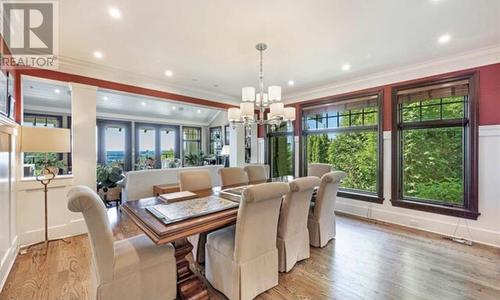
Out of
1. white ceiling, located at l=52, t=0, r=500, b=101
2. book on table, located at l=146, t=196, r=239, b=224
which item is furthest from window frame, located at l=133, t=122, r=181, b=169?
book on table, located at l=146, t=196, r=239, b=224

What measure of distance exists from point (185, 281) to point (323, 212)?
1938 mm

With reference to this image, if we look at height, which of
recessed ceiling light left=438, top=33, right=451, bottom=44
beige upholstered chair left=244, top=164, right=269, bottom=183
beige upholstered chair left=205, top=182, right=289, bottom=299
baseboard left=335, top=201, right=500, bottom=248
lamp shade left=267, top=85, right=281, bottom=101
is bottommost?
baseboard left=335, top=201, right=500, bottom=248

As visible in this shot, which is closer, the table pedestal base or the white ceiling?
the table pedestal base

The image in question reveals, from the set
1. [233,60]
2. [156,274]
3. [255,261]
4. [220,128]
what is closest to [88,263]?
[156,274]

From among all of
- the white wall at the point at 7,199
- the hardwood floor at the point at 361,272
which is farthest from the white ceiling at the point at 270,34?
the hardwood floor at the point at 361,272

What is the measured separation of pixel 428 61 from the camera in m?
3.52

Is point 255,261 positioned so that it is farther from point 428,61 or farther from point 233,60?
point 428,61

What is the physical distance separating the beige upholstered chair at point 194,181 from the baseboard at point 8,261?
1846mm

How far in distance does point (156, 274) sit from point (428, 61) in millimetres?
4708

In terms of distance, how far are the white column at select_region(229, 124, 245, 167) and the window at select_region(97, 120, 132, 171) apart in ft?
15.5

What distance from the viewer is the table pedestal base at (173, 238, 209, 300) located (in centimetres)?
192

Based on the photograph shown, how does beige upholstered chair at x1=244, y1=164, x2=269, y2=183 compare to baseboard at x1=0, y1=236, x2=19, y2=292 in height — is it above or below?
above

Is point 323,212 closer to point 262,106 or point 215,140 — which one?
point 262,106

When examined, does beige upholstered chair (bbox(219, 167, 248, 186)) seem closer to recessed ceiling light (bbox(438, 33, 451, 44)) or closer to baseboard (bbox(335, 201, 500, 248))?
baseboard (bbox(335, 201, 500, 248))
